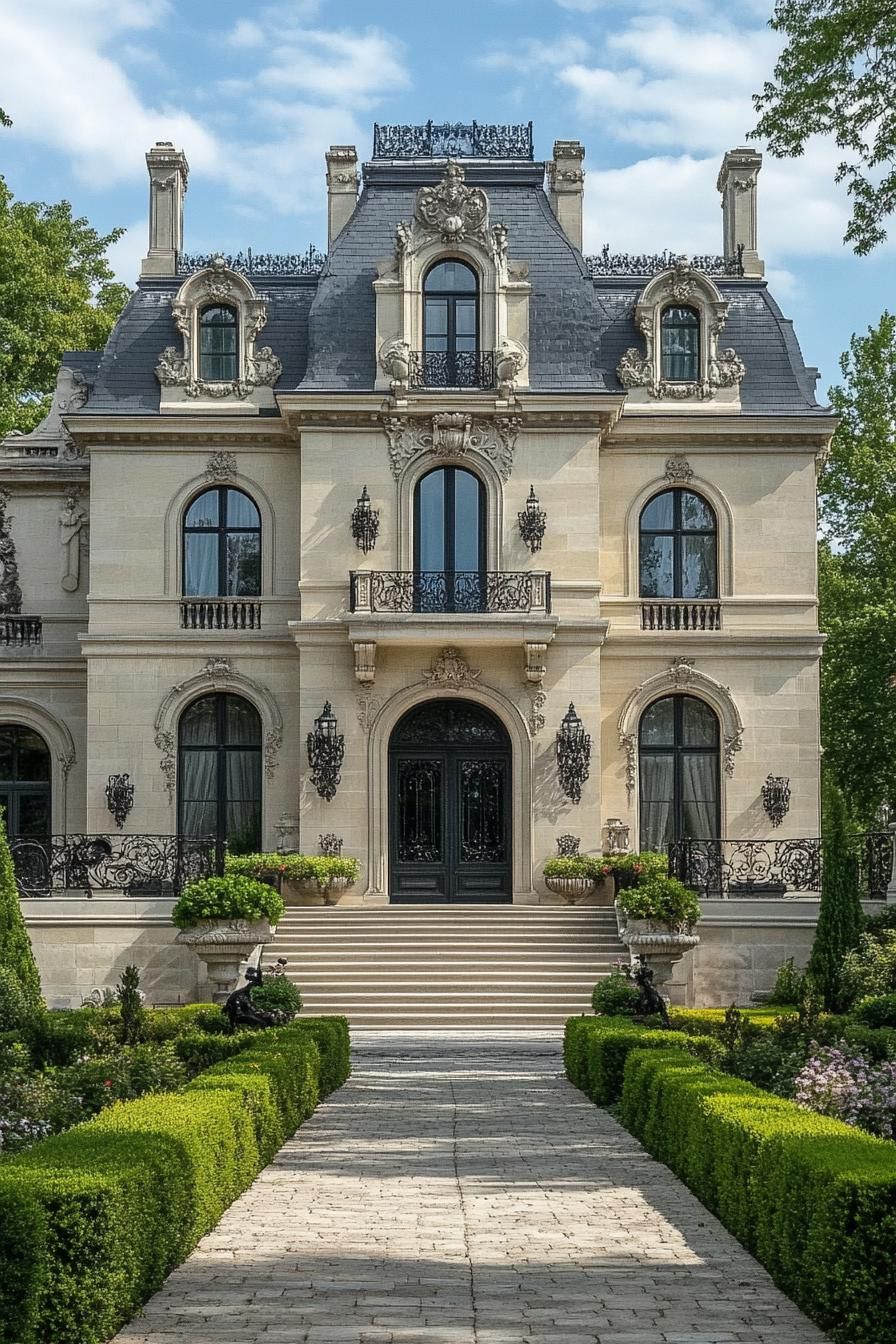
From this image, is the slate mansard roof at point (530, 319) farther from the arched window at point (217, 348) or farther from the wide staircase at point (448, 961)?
the wide staircase at point (448, 961)

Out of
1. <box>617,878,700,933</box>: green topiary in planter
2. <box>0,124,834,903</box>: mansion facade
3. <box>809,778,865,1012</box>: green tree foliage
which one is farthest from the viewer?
<box>0,124,834,903</box>: mansion facade

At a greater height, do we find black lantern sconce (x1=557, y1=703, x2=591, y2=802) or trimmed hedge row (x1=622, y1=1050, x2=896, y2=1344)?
black lantern sconce (x1=557, y1=703, x2=591, y2=802)

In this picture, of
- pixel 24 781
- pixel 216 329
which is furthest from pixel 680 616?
pixel 24 781

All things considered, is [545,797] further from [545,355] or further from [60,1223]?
[60,1223]

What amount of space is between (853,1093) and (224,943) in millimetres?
14156

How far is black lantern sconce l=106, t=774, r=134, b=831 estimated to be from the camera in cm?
3078

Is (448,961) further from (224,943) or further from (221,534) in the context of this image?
(221,534)

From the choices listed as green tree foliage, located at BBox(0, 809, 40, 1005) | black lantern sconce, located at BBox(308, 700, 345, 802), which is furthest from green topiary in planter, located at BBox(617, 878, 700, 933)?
green tree foliage, located at BBox(0, 809, 40, 1005)

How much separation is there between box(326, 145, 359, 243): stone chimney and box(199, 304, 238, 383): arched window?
2.79 metres

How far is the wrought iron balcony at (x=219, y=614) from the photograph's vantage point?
31391mm

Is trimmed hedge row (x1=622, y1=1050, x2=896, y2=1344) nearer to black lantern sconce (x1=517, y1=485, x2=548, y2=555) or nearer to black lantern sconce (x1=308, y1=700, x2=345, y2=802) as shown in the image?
black lantern sconce (x1=308, y1=700, x2=345, y2=802)

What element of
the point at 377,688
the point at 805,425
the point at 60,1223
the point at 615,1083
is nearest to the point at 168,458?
the point at 377,688

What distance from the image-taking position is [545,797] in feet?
98.7

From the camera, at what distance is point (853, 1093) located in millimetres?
12102
